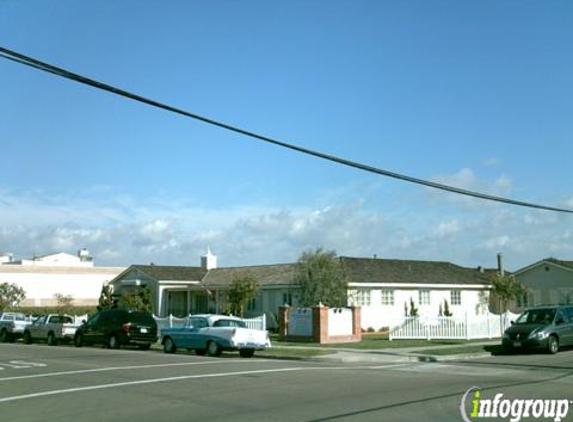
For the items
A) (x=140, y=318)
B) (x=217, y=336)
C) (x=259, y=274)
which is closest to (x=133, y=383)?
(x=217, y=336)

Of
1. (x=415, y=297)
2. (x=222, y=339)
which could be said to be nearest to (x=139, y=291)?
(x=415, y=297)

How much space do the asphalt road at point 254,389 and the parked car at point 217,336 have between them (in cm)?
327

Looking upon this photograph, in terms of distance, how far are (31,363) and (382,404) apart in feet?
44.7

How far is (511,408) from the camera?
39.2 feet

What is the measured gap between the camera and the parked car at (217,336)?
25672mm

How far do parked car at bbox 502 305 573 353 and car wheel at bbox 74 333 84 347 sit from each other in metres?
18.5

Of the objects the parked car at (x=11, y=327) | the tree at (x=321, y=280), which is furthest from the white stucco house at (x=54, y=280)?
the tree at (x=321, y=280)

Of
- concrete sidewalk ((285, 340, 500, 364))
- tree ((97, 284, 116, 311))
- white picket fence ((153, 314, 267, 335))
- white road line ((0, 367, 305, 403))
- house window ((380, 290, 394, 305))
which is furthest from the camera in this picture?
tree ((97, 284, 116, 311))

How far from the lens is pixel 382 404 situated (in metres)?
12.5

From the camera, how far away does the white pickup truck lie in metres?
35.4

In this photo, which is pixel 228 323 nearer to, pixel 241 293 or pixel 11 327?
pixel 241 293

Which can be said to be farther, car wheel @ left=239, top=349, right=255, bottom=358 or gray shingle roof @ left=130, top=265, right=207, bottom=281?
gray shingle roof @ left=130, top=265, right=207, bottom=281

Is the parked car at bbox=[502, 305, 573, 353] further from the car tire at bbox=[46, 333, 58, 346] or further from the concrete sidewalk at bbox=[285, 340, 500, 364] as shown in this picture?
the car tire at bbox=[46, 333, 58, 346]

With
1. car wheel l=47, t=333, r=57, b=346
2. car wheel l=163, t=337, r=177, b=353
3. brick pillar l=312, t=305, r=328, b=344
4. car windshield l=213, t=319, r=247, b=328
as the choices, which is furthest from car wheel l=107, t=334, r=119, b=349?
brick pillar l=312, t=305, r=328, b=344
